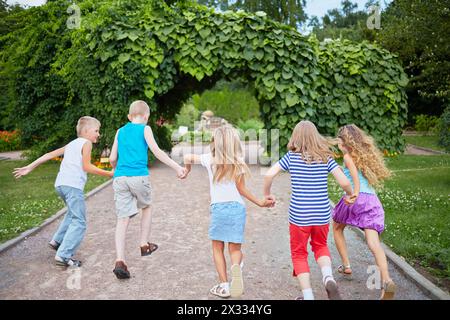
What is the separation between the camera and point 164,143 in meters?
15.6

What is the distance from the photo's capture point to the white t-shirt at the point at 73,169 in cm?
475

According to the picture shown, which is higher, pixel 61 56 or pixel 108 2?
pixel 108 2

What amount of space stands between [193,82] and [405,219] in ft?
30.4

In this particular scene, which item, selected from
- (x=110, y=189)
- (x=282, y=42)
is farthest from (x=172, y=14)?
(x=110, y=189)

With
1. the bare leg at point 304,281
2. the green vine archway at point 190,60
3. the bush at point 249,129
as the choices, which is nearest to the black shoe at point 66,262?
the bare leg at point 304,281

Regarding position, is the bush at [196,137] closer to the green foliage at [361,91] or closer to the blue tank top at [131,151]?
the green foliage at [361,91]

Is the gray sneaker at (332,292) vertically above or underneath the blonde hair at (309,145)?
underneath

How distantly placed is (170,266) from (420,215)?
4049 mm

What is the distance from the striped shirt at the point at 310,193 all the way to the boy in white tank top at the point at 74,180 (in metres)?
1.99

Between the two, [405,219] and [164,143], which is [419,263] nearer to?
[405,219]

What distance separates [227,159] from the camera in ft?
12.4

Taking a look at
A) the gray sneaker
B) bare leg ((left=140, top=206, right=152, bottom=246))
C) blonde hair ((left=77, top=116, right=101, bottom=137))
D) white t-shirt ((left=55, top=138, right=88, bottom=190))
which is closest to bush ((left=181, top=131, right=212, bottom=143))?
blonde hair ((left=77, top=116, right=101, bottom=137))

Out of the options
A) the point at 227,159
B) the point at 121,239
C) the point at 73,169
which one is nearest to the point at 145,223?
the point at 121,239

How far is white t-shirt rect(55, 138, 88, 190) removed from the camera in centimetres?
475
